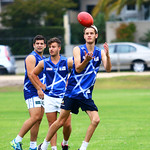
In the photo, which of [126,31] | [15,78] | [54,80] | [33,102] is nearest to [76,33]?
[126,31]

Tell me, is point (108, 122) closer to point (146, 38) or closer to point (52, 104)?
point (52, 104)

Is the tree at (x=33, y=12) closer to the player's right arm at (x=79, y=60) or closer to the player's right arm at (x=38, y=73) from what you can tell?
the player's right arm at (x=38, y=73)

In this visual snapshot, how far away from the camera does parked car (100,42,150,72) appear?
28188 mm

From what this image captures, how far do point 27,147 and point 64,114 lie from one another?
1.64 meters

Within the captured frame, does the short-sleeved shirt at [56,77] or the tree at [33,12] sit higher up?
the tree at [33,12]

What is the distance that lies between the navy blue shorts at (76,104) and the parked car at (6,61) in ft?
62.2

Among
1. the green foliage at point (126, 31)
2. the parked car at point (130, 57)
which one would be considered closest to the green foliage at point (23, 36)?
the green foliage at point (126, 31)

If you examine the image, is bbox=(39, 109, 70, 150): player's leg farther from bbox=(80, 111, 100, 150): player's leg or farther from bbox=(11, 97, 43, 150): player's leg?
bbox=(11, 97, 43, 150): player's leg

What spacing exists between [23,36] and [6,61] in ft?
48.0

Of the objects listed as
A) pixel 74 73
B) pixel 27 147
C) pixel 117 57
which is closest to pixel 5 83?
pixel 117 57

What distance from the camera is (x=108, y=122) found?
1251 centimetres

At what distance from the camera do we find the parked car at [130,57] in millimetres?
28188

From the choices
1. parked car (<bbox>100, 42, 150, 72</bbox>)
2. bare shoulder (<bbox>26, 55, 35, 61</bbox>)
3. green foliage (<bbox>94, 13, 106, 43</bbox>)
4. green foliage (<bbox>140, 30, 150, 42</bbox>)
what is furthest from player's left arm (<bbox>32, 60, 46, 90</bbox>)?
green foliage (<bbox>94, 13, 106, 43</bbox>)

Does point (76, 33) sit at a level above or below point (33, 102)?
below
